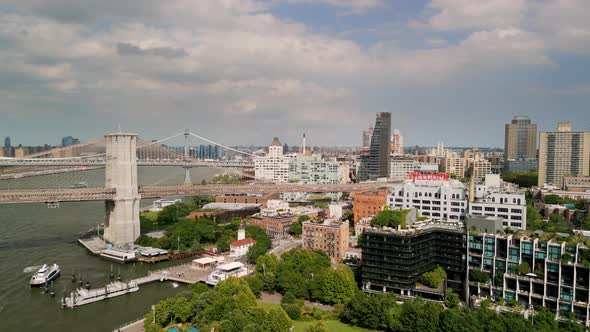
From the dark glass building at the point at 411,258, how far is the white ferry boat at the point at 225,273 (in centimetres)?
531

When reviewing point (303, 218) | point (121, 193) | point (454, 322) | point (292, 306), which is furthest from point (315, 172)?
point (454, 322)

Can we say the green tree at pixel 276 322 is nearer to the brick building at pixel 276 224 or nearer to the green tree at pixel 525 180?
the brick building at pixel 276 224

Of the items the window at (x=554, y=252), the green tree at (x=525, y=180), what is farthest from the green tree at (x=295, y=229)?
the green tree at (x=525, y=180)

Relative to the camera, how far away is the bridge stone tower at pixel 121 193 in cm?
2561

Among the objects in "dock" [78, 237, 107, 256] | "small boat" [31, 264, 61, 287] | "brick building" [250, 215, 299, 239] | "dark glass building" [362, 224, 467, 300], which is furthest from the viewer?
"brick building" [250, 215, 299, 239]

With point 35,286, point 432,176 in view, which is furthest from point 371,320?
point 432,176

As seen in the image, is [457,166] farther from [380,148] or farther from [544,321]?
[544,321]

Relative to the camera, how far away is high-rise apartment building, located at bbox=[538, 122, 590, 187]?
50625 mm

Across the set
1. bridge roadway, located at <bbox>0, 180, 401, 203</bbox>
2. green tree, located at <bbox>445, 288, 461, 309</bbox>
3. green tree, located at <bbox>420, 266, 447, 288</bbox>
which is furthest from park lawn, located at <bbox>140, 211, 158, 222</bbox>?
green tree, located at <bbox>445, 288, 461, 309</bbox>

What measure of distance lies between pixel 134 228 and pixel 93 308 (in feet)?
32.2

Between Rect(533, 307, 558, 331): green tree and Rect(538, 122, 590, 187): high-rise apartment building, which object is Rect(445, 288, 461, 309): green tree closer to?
Rect(533, 307, 558, 331): green tree

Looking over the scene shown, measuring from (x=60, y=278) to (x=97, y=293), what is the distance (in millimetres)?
3346

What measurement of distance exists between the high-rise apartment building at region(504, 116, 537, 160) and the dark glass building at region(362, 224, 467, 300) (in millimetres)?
74850

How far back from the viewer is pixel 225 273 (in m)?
19.1
